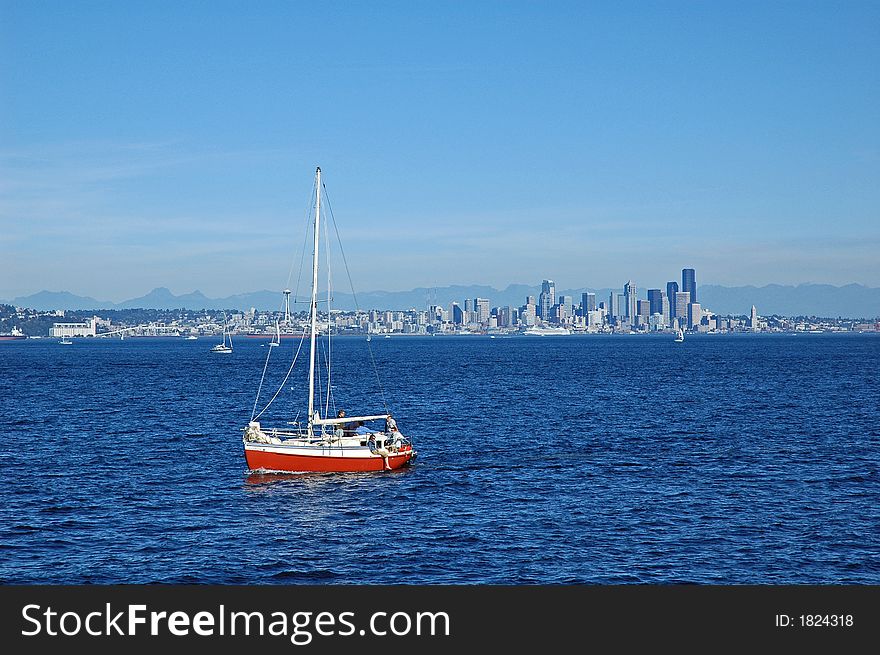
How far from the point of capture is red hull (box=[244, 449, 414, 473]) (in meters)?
63.8

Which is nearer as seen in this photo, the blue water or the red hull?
the blue water

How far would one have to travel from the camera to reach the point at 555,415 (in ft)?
340

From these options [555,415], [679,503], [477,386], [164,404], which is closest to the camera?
[679,503]

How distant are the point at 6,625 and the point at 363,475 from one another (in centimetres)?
4689

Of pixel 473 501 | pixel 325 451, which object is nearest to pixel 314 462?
pixel 325 451

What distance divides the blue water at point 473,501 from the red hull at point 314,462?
972 mm

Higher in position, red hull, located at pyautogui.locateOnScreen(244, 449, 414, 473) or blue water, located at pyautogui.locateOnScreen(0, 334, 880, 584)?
red hull, located at pyautogui.locateOnScreen(244, 449, 414, 473)

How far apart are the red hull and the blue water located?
0.97 m

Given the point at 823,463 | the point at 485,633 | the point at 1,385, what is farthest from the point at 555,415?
the point at 1,385

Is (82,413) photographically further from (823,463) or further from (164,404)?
→ (823,463)

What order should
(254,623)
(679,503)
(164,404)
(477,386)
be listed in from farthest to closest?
(477,386)
(164,404)
(679,503)
(254,623)

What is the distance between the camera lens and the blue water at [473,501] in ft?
136

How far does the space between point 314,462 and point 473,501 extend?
1329cm

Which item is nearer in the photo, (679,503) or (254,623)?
(254,623)
